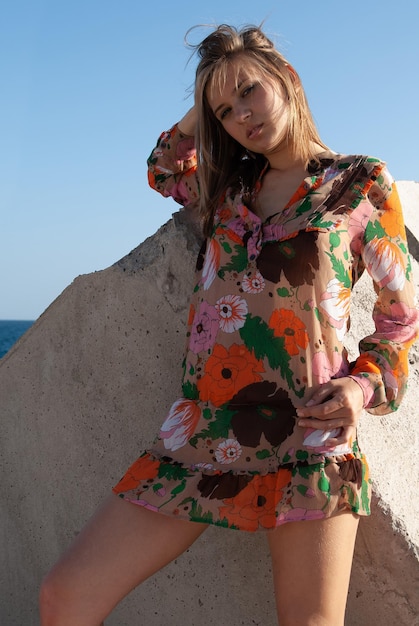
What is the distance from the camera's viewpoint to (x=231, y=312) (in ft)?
7.47

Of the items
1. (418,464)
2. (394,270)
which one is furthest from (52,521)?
(394,270)

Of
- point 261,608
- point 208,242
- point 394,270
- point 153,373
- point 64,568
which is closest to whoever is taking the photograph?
point 64,568

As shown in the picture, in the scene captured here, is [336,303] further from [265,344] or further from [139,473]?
[139,473]

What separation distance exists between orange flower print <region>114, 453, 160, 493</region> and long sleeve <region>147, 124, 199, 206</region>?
3.25 ft

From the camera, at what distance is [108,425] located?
122 inches

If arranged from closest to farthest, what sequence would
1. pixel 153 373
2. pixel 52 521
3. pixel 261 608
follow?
pixel 261 608
pixel 153 373
pixel 52 521

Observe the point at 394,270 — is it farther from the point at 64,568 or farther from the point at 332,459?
the point at 64,568

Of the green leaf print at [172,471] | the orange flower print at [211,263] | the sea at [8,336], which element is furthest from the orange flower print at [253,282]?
the sea at [8,336]

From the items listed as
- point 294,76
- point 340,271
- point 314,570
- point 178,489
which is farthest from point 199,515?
point 294,76

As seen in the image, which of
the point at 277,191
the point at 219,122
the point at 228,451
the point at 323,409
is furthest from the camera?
the point at 219,122

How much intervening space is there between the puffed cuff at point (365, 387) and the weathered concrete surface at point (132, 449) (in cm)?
41

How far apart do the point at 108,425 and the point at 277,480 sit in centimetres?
114

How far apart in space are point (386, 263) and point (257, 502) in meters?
0.75

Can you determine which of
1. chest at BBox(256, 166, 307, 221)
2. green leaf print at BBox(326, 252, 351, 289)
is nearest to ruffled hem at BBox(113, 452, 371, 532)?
green leaf print at BBox(326, 252, 351, 289)
